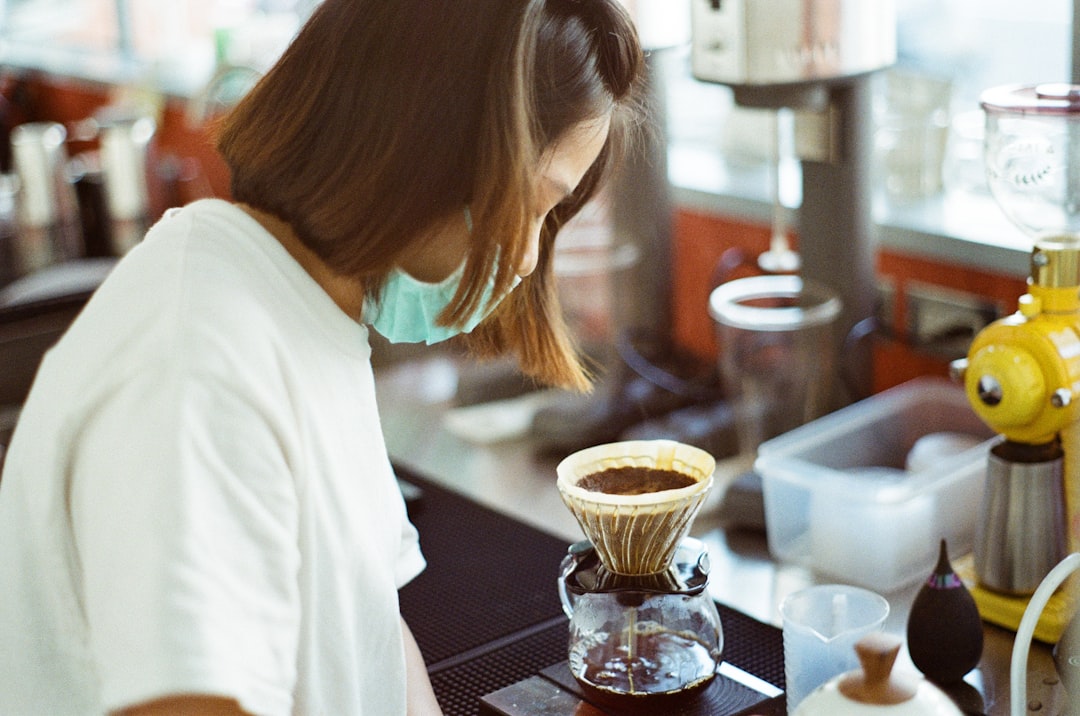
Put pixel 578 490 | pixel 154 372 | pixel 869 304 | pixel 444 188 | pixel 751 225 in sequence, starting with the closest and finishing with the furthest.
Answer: pixel 154 372
pixel 444 188
pixel 578 490
pixel 869 304
pixel 751 225

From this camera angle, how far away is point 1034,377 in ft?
4.25

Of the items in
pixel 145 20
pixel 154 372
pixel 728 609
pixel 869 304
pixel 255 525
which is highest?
pixel 145 20

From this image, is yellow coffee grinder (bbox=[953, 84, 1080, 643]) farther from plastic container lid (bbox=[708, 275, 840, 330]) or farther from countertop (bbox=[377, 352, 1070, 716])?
plastic container lid (bbox=[708, 275, 840, 330])

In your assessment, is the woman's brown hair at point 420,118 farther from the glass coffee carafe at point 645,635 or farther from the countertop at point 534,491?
the countertop at point 534,491

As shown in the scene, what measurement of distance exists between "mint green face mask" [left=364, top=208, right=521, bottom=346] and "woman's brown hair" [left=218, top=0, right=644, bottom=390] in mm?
40

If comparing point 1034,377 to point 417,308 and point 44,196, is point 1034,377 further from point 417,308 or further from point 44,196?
point 44,196

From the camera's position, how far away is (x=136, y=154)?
3113 millimetres

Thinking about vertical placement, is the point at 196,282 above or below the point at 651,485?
above

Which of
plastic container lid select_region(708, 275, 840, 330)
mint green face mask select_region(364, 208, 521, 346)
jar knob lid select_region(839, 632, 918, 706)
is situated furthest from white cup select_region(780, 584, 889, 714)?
plastic container lid select_region(708, 275, 840, 330)

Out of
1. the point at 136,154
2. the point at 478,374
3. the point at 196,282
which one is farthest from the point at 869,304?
the point at 136,154

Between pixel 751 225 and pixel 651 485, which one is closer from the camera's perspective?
pixel 651 485

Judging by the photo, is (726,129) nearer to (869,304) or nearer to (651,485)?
(869,304)

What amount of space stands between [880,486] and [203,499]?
93 cm

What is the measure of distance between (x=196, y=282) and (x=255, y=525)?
185 millimetres
